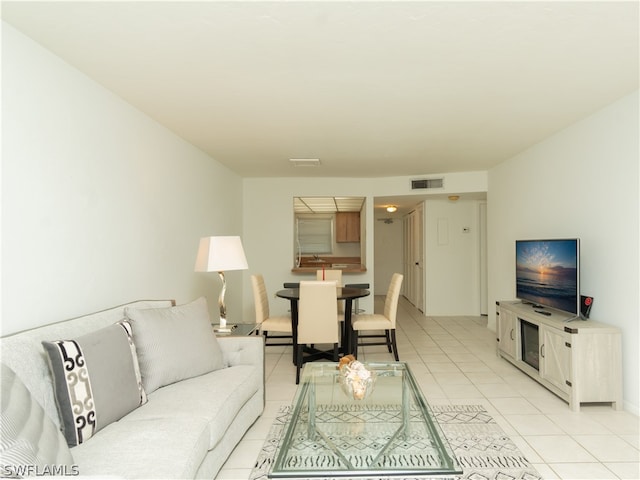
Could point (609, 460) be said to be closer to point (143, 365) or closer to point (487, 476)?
point (487, 476)

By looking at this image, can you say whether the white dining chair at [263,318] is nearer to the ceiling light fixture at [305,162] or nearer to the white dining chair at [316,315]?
the white dining chair at [316,315]

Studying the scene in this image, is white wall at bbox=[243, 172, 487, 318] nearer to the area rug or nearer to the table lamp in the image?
the table lamp

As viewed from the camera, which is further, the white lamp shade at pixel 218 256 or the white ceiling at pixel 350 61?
the white lamp shade at pixel 218 256

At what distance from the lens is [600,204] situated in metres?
3.33

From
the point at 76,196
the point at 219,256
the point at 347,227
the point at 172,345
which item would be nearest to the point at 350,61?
the point at 219,256

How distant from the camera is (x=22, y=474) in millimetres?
1108

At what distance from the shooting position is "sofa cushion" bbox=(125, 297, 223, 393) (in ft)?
7.48

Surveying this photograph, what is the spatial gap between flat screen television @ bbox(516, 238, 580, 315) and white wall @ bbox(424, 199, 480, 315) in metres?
2.88

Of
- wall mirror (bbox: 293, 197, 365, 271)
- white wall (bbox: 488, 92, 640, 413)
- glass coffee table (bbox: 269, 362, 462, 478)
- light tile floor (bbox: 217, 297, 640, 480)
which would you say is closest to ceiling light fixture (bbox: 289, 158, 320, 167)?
light tile floor (bbox: 217, 297, 640, 480)

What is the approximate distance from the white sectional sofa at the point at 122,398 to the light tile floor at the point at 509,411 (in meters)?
0.47

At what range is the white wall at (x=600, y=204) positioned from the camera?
9.79 ft

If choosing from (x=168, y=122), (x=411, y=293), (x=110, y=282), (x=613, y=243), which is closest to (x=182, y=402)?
(x=110, y=282)

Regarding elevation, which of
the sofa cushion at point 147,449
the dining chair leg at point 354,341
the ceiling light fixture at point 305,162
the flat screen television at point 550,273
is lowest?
the dining chair leg at point 354,341

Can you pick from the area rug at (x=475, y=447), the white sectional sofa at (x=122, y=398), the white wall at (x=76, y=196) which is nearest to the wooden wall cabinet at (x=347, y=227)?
the white wall at (x=76, y=196)
